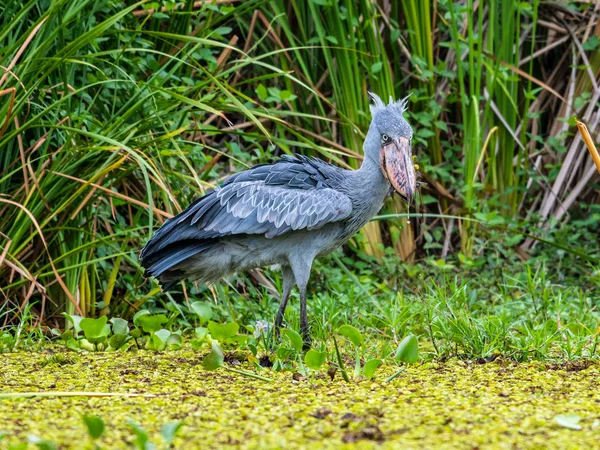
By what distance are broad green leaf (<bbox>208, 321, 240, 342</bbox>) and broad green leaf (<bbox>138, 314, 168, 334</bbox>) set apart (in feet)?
0.86

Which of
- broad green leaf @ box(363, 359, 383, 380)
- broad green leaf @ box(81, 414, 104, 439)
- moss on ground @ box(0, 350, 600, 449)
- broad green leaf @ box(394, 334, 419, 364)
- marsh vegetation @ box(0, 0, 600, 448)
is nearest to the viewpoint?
broad green leaf @ box(81, 414, 104, 439)

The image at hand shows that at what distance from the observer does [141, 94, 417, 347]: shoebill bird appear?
3.67 m

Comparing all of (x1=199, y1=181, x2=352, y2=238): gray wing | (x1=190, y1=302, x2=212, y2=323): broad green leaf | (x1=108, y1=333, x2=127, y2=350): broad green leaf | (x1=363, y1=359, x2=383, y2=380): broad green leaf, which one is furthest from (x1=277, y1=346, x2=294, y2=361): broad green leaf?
(x1=108, y1=333, x2=127, y2=350): broad green leaf

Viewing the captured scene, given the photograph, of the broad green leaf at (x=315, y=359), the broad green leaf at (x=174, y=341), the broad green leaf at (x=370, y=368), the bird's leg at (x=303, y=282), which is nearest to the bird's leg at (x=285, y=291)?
the bird's leg at (x=303, y=282)

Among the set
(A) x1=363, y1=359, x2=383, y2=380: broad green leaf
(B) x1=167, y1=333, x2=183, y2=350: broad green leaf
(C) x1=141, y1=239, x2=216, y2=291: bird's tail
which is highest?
(C) x1=141, y1=239, x2=216, y2=291: bird's tail

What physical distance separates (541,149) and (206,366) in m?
3.84

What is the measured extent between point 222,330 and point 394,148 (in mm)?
1049

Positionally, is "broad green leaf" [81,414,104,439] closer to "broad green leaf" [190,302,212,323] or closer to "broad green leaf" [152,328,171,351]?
"broad green leaf" [152,328,171,351]

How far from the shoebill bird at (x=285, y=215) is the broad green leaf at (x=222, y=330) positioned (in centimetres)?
25

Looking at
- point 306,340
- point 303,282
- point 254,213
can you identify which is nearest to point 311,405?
point 306,340

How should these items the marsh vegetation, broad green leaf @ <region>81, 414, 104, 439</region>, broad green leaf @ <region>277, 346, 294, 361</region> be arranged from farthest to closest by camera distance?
broad green leaf @ <region>277, 346, 294, 361</region> < the marsh vegetation < broad green leaf @ <region>81, 414, 104, 439</region>

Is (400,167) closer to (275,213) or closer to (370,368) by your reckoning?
(275,213)

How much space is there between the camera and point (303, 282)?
3.70 meters

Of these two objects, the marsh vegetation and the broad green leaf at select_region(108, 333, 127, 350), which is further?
the broad green leaf at select_region(108, 333, 127, 350)
